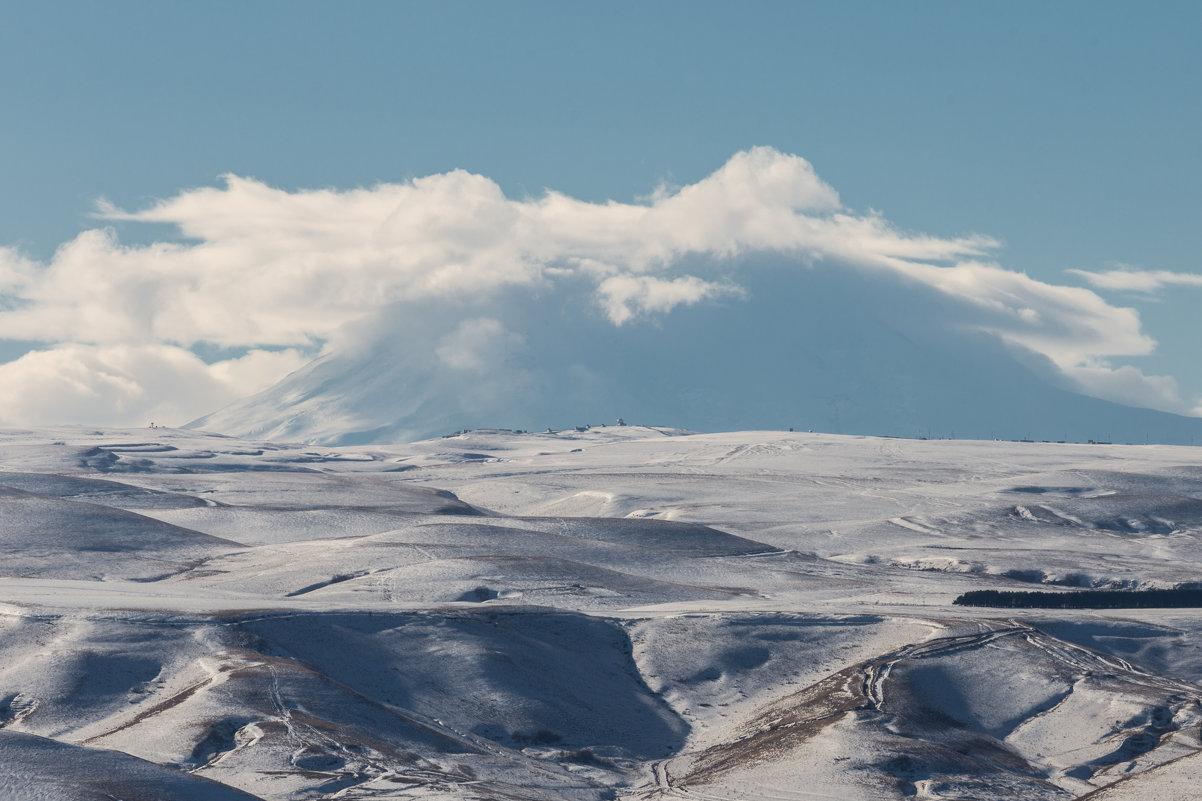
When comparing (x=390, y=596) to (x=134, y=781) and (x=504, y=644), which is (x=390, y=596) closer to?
(x=504, y=644)

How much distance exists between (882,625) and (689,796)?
23516 mm

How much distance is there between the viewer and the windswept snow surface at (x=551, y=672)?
152ft

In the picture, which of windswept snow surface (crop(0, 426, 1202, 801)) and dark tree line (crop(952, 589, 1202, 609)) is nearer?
windswept snow surface (crop(0, 426, 1202, 801))

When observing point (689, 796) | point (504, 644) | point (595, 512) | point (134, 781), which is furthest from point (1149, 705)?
point (595, 512)

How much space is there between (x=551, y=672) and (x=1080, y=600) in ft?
134

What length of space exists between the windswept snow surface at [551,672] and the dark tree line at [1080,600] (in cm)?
318

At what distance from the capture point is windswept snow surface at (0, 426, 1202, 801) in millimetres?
46438

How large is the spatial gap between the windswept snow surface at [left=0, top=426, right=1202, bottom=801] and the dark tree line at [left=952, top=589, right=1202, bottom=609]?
10.4 ft

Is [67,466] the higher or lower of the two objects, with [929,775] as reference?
higher

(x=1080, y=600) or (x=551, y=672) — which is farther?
(x=1080, y=600)

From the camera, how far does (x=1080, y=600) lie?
8394cm

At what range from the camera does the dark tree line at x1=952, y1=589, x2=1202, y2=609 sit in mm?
83125

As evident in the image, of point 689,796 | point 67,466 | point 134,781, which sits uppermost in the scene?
point 67,466

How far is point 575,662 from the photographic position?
6103 cm
